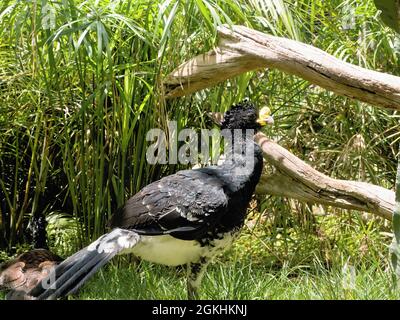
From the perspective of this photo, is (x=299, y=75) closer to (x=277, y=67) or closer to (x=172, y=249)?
(x=277, y=67)

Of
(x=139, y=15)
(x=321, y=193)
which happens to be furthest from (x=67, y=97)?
(x=321, y=193)

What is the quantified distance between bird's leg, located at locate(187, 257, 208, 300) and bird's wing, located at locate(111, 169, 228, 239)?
0.55 ft

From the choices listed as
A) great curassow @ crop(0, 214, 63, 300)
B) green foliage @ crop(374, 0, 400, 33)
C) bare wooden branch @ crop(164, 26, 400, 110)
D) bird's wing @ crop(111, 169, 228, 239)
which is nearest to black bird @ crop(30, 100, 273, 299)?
bird's wing @ crop(111, 169, 228, 239)

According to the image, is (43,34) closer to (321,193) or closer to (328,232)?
(321,193)

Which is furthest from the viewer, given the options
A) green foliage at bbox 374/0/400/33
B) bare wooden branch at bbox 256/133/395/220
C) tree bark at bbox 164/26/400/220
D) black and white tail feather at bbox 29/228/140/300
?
bare wooden branch at bbox 256/133/395/220

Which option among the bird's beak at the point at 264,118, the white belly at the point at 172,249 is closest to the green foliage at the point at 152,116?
the white belly at the point at 172,249

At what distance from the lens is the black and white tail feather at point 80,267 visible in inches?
116

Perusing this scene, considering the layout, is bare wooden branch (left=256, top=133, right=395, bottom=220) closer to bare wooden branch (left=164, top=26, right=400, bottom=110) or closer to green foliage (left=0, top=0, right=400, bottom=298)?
green foliage (left=0, top=0, right=400, bottom=298)

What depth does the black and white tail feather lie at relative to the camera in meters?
2.94

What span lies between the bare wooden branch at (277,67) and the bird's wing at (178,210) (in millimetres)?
623

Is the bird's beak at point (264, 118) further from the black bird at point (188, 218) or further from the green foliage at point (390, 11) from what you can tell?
the green foliage at point (390, 11)

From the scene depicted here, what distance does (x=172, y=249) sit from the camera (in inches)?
129

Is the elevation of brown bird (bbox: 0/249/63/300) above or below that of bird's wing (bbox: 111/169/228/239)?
below

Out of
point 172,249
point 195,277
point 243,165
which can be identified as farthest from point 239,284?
point 243,165
